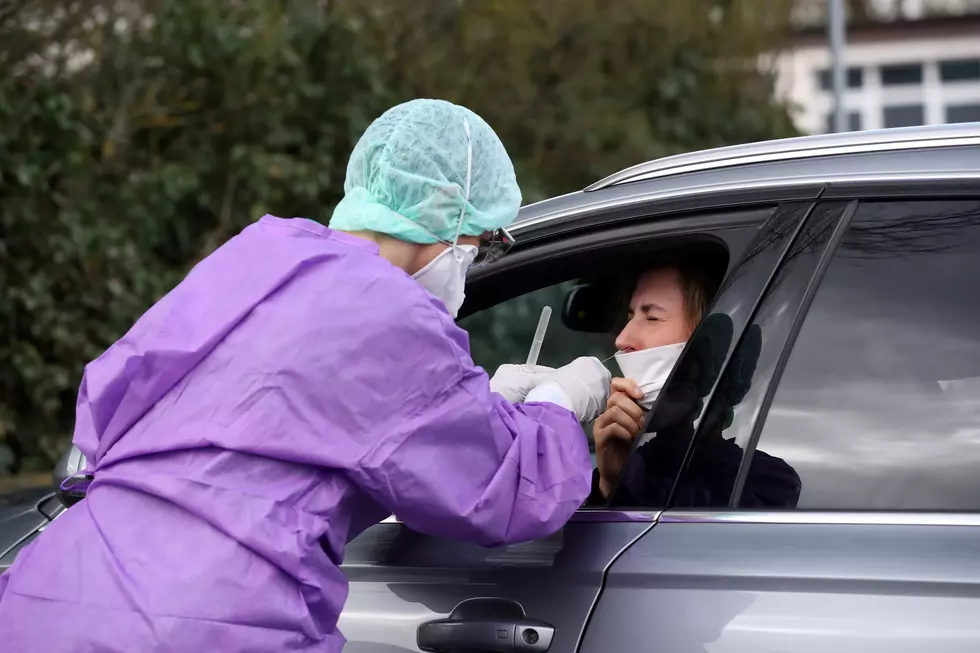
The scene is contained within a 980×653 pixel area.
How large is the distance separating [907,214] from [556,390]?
0.68m

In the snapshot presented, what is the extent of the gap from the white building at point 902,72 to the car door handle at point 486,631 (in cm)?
1821

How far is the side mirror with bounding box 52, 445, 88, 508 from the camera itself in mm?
2663

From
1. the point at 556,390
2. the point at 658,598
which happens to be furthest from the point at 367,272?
the point at 658,598

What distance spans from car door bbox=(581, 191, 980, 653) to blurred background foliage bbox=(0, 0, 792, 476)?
5464 millimetres

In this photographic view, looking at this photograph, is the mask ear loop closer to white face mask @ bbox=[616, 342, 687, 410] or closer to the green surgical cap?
the green surgical cap

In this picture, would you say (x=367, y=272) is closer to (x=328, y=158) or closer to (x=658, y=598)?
(x=658, y=598)

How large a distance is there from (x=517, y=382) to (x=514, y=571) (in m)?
0.49

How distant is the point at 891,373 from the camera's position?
207 cm

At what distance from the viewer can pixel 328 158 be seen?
798 centimetres

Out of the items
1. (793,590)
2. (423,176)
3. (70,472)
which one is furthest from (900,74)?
(793,590)

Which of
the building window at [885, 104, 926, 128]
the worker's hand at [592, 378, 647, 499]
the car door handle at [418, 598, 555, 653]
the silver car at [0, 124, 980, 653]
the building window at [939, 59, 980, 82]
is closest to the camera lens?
the silver car at [0, 124, 980, 653]

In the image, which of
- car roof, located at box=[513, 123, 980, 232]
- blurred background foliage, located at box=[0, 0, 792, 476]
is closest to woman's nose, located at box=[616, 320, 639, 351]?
car roof, located at box=[513, 123, 980, 232]

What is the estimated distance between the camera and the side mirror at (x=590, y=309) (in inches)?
120

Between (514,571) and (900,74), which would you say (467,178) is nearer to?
(514,571)
